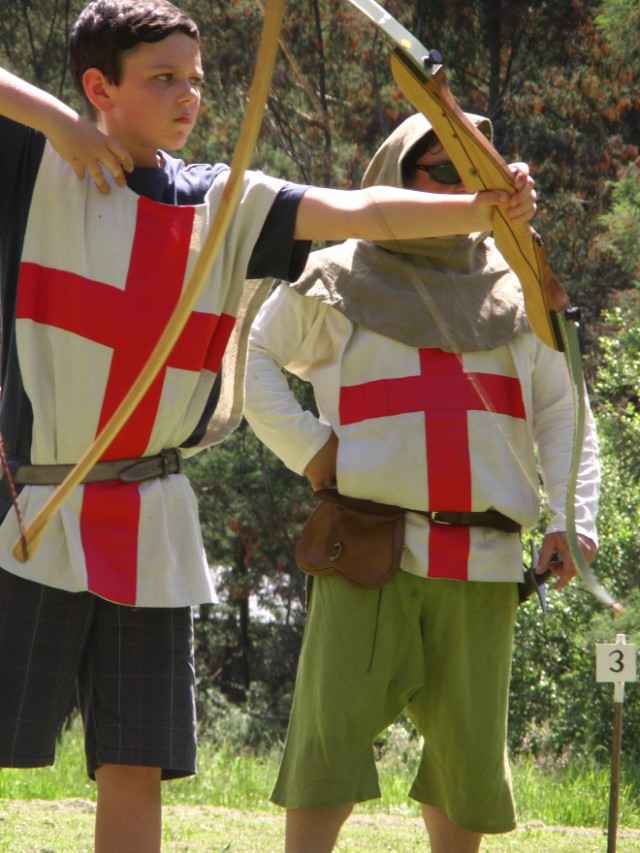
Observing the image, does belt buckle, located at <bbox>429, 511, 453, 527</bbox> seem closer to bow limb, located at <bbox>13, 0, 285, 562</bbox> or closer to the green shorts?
the green shorts

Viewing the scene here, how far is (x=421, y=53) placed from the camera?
212 centimetres

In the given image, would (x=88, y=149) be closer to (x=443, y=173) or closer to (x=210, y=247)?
(x=210, y=247)

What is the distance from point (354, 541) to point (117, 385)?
0.86 metres

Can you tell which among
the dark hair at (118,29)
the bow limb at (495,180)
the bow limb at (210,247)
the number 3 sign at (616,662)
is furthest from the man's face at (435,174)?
the number 3 sign at (616,662)

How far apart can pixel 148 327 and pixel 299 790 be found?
1.17 m

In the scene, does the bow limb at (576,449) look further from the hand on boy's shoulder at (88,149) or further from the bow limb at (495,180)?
the hand on boy's shoulder at (88,149)

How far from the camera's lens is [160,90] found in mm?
2234

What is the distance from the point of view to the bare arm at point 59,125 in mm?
2102

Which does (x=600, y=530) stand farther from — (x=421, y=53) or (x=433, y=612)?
(x=421, y=53)

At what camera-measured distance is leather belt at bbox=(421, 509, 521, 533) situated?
2.89 m

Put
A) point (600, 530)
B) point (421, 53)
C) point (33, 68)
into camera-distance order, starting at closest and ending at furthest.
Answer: point (421, 53), point (600, 530), point (33, 68)

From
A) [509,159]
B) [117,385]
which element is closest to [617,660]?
[117,385]

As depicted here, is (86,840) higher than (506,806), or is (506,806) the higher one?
(506,806)

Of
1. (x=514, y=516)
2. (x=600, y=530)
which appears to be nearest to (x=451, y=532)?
(x=514, y=516)
